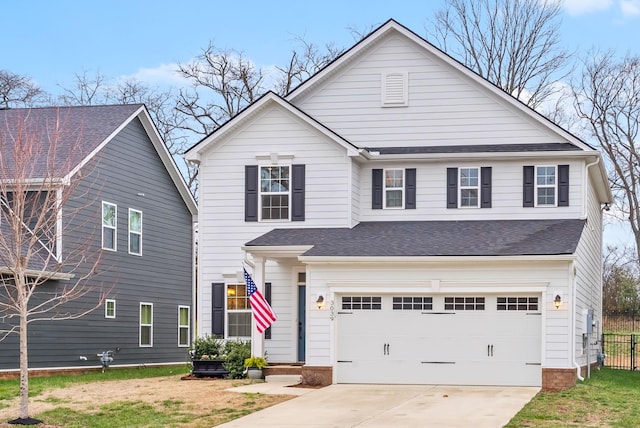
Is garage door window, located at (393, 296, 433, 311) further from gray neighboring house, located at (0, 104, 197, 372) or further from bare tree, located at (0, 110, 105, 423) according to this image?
gray neighboring house, located at (0, 104, 197, 372)

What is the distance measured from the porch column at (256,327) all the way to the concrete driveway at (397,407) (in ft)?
8.75

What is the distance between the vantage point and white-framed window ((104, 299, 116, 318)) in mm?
31188

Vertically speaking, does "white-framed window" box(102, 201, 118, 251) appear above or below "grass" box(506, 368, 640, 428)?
above

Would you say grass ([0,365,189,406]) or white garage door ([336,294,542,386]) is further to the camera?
white garage door ([336,294,542,386])

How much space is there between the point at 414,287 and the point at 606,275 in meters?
30.3

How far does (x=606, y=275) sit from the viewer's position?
51969 mm

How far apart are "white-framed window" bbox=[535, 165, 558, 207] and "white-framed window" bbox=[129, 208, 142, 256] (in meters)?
12.7

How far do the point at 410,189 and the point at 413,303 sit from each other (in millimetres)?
4392

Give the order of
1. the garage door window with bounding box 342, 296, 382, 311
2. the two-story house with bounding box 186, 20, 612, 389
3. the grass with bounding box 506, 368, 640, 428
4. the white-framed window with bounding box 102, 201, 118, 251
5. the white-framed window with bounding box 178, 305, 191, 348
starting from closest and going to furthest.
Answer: the grass with bounding box 506, 368, 640, 428
the two-story house with bounding box 186, 20, 612, 389
the garage door window with bounding box 342, 296, 382, 311
the white-framed window with bounding box 102, 201, 118, 251
the white-framed window with bounding box 178, 305, 191, 348

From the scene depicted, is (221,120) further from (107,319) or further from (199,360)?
(199,360)

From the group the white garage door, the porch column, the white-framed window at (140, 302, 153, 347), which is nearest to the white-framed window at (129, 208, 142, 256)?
the white-framed window at (140, 302, 153, 347)

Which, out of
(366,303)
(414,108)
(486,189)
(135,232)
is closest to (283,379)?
(366,303)

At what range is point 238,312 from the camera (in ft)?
89.5

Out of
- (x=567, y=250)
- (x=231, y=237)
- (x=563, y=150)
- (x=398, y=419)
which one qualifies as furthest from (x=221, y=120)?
(x=398, y=419)
